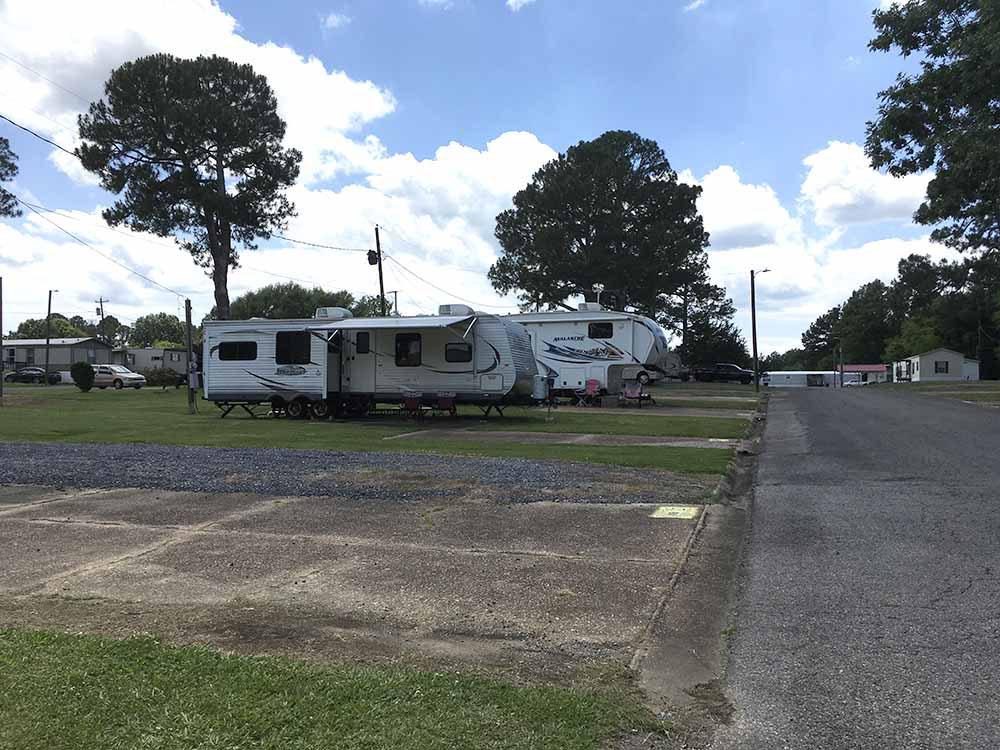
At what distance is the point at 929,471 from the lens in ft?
33.8

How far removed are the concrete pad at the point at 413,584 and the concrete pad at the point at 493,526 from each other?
330 millimetres

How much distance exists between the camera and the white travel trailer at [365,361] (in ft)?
64.8

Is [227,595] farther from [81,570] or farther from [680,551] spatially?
[680,551]

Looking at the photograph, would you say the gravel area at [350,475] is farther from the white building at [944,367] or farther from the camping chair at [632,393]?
the white building at [944,367]

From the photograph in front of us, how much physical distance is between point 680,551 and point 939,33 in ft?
53.7

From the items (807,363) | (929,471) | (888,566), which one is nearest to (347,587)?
(888,566)

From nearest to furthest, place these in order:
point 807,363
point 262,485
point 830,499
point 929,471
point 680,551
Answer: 1. point 680,551
2. point 830,499
3. point 262,485
4. point 929,471
5. point 807,363

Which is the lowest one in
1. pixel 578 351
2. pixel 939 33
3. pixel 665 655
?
pixel 665 655

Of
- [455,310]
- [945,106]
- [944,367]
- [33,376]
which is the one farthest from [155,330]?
[945,106]

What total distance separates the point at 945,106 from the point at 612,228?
33.2m

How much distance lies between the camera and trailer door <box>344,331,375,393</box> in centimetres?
2080

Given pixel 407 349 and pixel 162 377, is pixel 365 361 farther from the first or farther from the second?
pixel 162 377

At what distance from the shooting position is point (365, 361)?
20.9 meters

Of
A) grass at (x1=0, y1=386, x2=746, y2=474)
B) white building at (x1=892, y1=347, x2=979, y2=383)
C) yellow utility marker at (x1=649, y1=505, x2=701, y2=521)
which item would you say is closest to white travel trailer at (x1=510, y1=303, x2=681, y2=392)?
grass at (x1=0, y1=386, x2=746, y2=474)
